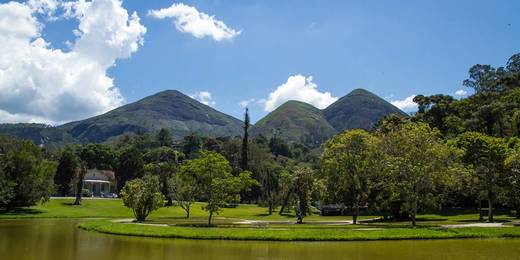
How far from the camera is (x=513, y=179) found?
52.0m

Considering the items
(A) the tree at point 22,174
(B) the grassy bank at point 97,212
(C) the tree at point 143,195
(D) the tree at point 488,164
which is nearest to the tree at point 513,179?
(D) the tree at point 488,164

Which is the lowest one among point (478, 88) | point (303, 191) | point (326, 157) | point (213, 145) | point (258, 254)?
point (258, 254)

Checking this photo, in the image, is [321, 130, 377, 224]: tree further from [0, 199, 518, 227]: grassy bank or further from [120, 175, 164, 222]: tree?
[120, 175, 164, 222]: tree

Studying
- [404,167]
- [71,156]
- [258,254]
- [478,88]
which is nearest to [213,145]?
[71,156]

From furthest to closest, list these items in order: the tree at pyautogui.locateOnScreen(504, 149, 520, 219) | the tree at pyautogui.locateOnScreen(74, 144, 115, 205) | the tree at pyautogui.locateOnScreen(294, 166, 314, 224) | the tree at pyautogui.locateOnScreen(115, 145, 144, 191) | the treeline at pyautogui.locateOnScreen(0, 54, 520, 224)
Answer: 1. the tree at pyautogui.locateOnScreen(74, 144, 115, 205)
2. the tree at pyautogui.locateOnScreen(115, 145, 144, 191)
3. the tree at pyautogui.locateOnScreen(294, 166, 314, 224)
4. the treeline at pyautogui.locateOnScreen(0, 54, 520, 224)
5. the tree at pyautogui.locateOnScreen(504, 149, 520, 219)

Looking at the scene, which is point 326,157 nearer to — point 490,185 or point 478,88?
point 490,185

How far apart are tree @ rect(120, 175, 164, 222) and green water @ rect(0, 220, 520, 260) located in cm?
1646

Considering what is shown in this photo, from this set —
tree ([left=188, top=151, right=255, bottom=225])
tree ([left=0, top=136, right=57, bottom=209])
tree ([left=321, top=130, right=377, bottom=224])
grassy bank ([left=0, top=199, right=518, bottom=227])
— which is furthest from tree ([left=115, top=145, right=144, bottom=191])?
tree ([left=321, top=130, right=377, bottom=224])

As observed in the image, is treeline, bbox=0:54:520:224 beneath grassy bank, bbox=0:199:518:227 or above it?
above

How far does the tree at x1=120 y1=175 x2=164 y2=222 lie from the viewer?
5269 cm

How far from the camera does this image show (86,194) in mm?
111688

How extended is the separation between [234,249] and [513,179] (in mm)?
37269

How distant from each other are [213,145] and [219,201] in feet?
402

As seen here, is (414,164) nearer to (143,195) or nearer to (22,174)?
(143,195)
